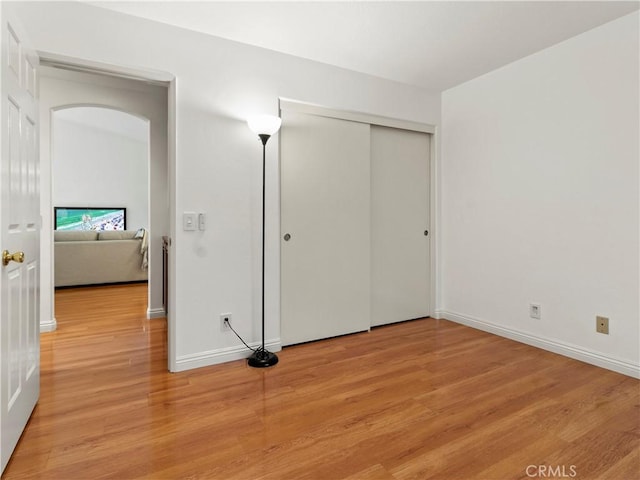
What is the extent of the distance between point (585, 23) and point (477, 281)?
6.93 ft

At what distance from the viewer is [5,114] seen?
1405 mm

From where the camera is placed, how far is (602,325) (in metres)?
2.48

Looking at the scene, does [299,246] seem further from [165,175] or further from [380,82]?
[165,175]

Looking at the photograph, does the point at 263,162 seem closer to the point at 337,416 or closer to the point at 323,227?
the point at 323,227

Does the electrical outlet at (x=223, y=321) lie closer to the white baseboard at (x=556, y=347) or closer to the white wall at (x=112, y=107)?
the white wall at (x=112, y=107)

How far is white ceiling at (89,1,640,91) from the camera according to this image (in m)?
2.19

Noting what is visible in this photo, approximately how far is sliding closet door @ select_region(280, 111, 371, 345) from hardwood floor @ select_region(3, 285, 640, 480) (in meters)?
0.31

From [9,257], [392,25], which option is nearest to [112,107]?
[9,257]

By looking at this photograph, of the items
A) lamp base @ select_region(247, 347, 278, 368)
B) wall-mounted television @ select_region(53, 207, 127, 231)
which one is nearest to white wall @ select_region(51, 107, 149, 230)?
wall-mounted television @ select_region(53, 207, 127, 231)

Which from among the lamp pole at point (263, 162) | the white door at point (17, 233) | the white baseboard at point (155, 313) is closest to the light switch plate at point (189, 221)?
the lamp pole at point (263, 162)

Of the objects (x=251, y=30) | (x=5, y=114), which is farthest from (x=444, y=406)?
(x=251, y=30)

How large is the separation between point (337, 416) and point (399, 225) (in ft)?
6.90

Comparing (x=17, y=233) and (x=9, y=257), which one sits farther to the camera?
(x=17, y=233)

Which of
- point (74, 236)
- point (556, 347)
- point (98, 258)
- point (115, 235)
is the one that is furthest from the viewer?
point (115, 235)
